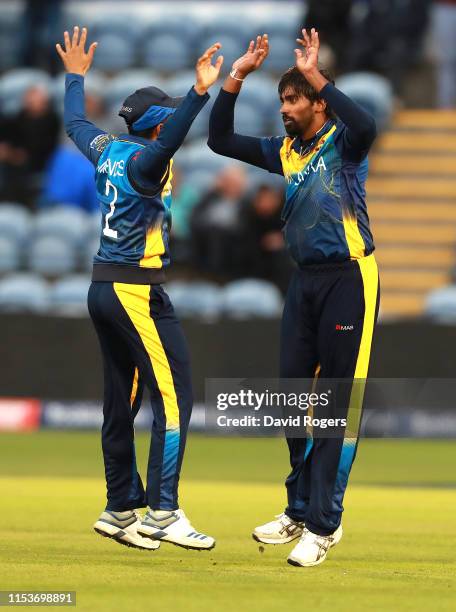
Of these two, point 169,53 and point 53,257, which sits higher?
point 169,53

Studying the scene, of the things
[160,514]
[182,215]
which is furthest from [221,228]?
[160,514]

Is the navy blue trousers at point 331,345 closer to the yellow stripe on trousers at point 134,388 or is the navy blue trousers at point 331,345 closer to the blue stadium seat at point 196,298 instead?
the yellow stripe on trousers at point 134,388

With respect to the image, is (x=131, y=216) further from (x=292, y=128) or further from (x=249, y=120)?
(x=249, y=120)

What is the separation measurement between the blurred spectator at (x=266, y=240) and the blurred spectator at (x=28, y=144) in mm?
2493

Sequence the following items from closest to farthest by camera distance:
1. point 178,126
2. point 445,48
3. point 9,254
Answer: point 178,126 < point 9,254 < point 445,48

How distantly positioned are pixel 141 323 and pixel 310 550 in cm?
121

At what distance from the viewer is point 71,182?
14445 mm

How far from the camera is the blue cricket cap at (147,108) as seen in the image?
674 centimetres

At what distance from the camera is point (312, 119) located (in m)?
6.64

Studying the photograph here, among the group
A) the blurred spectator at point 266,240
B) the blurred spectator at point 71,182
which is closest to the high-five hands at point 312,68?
the blurred spectator at point 266,240

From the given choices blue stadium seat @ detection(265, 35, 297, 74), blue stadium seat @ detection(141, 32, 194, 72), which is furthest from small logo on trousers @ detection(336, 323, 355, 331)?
Result: blue stadium seat @ detection(141, 32, 194, 72)

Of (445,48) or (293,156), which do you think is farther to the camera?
(445,48)

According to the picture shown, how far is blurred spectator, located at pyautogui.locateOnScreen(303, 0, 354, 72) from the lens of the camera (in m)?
14.9
